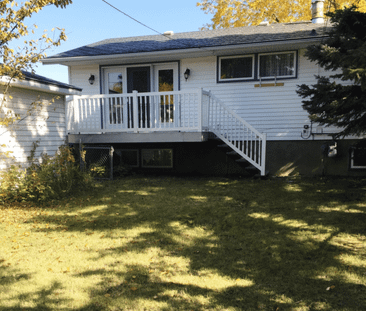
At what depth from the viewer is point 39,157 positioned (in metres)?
7.92

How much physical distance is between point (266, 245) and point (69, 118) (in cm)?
726

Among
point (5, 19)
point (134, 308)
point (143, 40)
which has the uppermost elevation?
point (143, 40)

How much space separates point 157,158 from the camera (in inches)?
429

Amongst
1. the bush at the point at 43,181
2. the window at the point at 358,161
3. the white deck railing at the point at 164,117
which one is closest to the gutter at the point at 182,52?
the white deck railing at the point at 164,117

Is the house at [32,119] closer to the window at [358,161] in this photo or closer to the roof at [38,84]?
the roof at [38,84]

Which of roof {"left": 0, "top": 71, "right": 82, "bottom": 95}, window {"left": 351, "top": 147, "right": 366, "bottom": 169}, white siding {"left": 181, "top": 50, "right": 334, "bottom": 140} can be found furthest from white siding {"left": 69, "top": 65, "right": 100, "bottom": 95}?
window {"left": 351, "top": 147, "right": 366, "bottom": 169}

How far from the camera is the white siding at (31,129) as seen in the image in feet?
23.4

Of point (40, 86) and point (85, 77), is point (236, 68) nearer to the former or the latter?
point (85, 77)

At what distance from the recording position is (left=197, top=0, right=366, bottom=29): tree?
656 inches

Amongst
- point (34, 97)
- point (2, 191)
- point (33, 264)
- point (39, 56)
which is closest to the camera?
point (33, 264)

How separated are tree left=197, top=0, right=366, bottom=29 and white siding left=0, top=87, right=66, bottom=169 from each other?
40.6 ft

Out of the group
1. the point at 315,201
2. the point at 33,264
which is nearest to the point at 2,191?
the point at 33,264

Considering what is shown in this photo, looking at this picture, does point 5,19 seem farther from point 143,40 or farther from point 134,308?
point 143,40

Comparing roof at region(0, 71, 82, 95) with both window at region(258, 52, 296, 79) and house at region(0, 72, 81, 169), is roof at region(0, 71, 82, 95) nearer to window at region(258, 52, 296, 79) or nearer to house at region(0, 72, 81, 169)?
house at region(0, 72, 81, 169)
